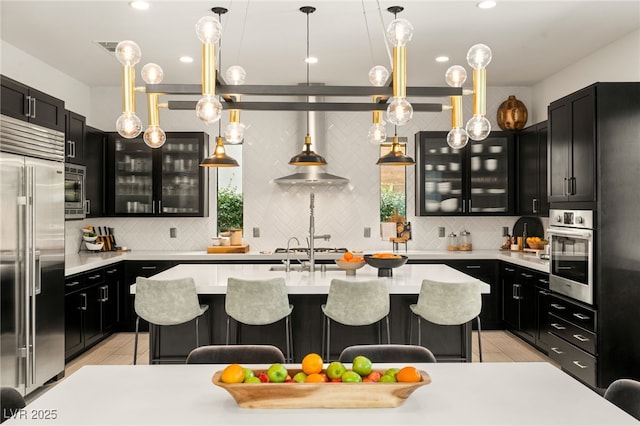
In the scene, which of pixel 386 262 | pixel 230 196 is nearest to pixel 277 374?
pixel 386 262

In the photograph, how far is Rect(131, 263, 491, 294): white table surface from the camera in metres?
3.95

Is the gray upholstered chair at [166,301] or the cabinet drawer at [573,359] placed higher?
the gray upholstered chair at [166,301]

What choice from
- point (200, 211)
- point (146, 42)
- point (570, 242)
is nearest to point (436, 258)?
point (570, 242)

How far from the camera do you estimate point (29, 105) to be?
4168 mm

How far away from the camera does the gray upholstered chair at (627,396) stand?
1966 millimetres

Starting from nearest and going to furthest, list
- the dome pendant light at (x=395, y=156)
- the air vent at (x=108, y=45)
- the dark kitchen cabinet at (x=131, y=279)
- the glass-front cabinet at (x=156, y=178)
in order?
the dome pendant light at (x=395, y=156) → the air vent at (x=108, y=45) → the dark kitchen cabinet at (x=131, y=279) → the glass-front cabinet at (x=156, y=178)

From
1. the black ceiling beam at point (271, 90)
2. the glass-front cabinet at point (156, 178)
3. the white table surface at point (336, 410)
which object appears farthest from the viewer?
the glass-front cabinet at point (156, 178)

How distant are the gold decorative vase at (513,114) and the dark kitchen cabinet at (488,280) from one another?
5.64 ft

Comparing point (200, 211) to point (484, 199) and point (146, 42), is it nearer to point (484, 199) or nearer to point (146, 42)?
point (146, 42)

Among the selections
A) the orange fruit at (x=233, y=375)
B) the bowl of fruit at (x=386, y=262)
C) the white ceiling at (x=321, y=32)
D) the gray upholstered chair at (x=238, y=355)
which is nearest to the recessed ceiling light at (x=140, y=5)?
the white ceiling at (x=321, y=32)

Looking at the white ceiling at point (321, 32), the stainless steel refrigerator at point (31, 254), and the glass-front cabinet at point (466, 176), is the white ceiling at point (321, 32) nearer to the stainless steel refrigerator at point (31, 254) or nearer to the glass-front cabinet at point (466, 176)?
the glass-front cabinet at point (466, 176)

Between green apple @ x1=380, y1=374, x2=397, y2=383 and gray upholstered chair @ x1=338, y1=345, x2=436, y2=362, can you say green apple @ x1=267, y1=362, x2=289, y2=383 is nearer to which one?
green apple @ x1=380, y1=374, x2=397, y2=383

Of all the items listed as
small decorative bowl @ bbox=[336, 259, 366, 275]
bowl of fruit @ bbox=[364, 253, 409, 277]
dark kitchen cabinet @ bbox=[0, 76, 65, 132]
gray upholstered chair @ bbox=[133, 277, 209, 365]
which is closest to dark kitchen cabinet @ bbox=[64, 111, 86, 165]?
dark kitchen cabinet @ bbox=[0, 76, 65, 132]

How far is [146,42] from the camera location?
5160mm
